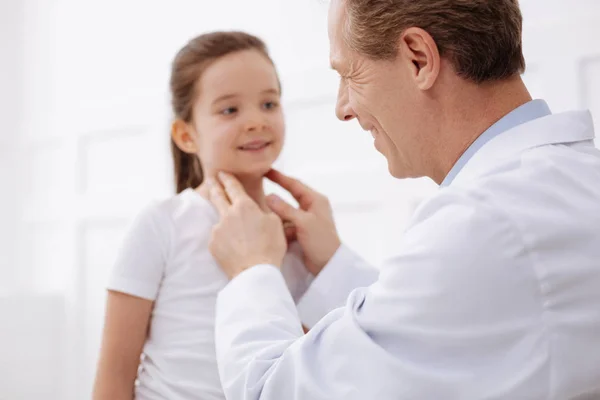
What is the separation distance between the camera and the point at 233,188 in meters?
1.42

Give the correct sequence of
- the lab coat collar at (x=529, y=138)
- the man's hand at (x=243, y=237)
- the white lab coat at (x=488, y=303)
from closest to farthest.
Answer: the white lab coat at (x=488, y=303)
the lab coat collar at (x=529, y=138)
the man's hand at (x=243, y=237)

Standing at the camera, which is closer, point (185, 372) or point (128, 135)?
point (185, 372)

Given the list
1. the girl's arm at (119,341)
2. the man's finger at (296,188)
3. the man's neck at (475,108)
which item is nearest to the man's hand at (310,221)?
the man's finger at (296,188)

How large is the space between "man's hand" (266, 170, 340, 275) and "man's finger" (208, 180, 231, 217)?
115 mm

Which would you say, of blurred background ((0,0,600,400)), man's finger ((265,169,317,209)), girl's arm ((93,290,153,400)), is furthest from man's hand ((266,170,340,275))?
blurred background ((0,0,600,400))

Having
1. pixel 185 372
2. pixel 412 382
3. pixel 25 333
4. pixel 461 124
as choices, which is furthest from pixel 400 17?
pixel 25 333

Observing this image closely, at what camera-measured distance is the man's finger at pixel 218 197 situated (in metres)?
1.39

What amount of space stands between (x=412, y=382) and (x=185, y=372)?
659 millimetres

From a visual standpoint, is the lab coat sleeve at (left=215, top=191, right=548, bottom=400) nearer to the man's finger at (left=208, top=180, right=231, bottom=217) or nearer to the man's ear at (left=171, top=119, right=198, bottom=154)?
the man's finger at (left=208, top=180, right=231, bottom=217)

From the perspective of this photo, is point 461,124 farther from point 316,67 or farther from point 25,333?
point 25,333

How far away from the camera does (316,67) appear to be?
7.44ft

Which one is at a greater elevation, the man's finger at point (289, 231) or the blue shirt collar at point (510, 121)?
the blue shirt collar at point (510, 121)

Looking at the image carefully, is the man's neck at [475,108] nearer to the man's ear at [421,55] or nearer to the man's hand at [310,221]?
the man's ear at [421,55]

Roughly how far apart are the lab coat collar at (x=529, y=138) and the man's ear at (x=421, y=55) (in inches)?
4.3
